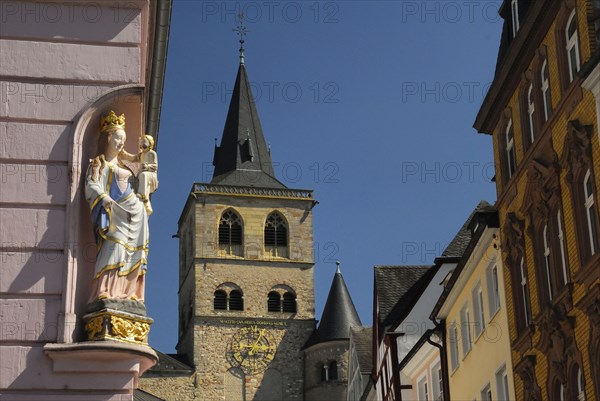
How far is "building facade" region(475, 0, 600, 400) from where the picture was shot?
18.0 meters

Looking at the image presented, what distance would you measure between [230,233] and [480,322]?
62.0 metres

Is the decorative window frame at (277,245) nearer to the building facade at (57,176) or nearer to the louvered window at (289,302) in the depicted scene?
the louvered window at (289,302)

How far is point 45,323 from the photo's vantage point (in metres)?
8.62

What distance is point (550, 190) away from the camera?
797 inches

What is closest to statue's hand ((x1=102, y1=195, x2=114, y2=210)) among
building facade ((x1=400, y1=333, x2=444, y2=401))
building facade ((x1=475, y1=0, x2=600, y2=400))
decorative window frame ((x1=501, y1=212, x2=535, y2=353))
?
building facade ((x1=475, y1=0, x2=600, y2=400))

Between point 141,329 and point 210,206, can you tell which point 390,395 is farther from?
point 210,206

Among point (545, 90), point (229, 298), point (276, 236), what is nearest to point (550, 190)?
point (545, 90)

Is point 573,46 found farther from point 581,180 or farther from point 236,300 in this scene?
point 236,300

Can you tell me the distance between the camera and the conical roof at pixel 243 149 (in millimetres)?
89812

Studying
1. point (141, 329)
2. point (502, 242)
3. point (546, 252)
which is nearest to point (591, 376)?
point (546, 252)

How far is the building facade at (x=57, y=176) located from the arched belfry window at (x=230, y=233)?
3029 inches

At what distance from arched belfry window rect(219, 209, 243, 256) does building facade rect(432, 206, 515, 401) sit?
58179 millimetres

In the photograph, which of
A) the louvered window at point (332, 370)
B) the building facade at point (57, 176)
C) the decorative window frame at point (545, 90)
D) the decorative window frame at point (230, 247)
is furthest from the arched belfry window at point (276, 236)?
the building facade at point (57, 176)

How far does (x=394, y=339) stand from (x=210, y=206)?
52.9 m
